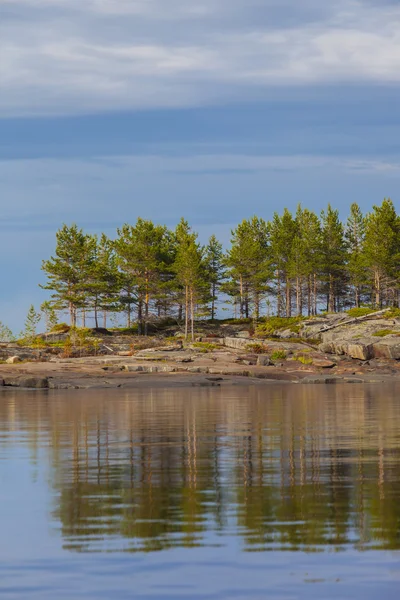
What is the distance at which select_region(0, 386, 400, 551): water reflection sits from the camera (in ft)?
31.9

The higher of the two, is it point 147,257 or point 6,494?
point 147,257

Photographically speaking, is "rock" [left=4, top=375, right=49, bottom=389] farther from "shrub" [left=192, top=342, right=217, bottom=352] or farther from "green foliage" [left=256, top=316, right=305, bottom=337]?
"green foliage" [left=256, top=316, right=305, bottom=337]

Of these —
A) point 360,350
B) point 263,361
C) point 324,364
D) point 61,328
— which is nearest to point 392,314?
point 360,350

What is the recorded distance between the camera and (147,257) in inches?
4884

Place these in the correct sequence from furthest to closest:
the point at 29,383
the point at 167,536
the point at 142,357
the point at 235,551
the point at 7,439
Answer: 1. the point at 142,357
2. the point at 29,383
3. the point at 7,439
4. the point at 167,536
5. the point at 235,551

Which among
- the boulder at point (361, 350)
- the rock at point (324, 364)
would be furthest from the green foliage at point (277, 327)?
the rock at point (324, 364)

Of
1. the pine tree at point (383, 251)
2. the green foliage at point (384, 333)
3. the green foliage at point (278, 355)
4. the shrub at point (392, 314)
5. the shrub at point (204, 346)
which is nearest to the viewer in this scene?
the green foliage at point (278, 355)

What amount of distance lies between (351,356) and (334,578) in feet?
238

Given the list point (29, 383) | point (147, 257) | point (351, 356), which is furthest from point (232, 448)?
point (147, 257)

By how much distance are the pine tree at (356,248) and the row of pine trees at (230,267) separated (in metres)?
0.18

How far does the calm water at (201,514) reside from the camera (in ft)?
25.6

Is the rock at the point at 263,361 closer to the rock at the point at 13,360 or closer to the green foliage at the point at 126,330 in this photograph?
the rock at the point at 13,360

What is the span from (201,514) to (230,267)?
126 metres

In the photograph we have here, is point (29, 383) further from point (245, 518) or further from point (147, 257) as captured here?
point (147, 257)
